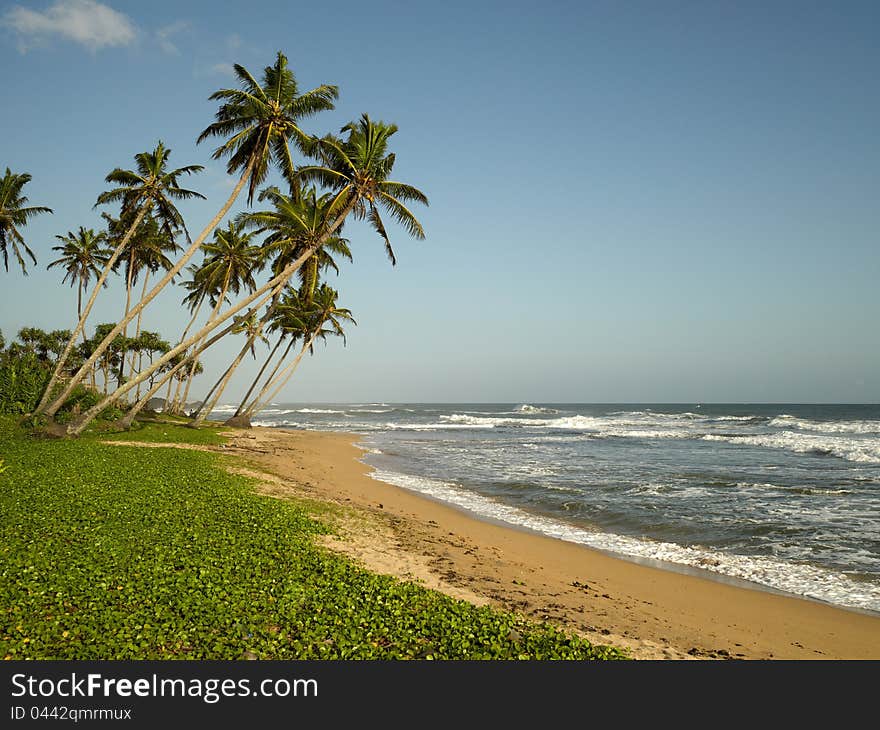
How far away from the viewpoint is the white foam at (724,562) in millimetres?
9047

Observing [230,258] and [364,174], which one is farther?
[230,258]

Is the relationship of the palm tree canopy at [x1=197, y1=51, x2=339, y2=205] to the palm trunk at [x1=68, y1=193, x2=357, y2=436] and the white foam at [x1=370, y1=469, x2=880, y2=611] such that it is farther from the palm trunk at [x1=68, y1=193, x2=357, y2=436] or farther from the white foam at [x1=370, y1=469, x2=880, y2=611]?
the white foam at [x1=370, y1=469, x2=880, y2=611]

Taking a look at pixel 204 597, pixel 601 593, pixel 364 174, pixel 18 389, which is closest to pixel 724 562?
pixel 601 593

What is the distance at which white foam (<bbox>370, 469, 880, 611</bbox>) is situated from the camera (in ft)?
29.7

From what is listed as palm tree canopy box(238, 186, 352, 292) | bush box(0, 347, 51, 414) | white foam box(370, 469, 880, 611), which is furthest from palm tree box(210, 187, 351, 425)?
white foam box(370, 469, 880, 611)

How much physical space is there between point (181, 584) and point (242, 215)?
79.2 feet

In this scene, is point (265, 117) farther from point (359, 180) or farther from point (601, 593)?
point (601, 593)

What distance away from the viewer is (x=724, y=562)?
10750 mm

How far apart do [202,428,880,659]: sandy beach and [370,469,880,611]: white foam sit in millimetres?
615

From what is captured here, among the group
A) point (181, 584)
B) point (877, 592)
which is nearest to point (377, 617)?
point (181, 584)

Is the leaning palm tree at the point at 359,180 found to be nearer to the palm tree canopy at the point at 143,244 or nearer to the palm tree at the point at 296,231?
the palm tree at the point at 296,231

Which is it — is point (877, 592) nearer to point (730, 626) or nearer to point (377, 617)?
point (730, 626)

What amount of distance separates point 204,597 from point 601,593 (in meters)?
6.58

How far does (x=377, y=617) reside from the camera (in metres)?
5.96
